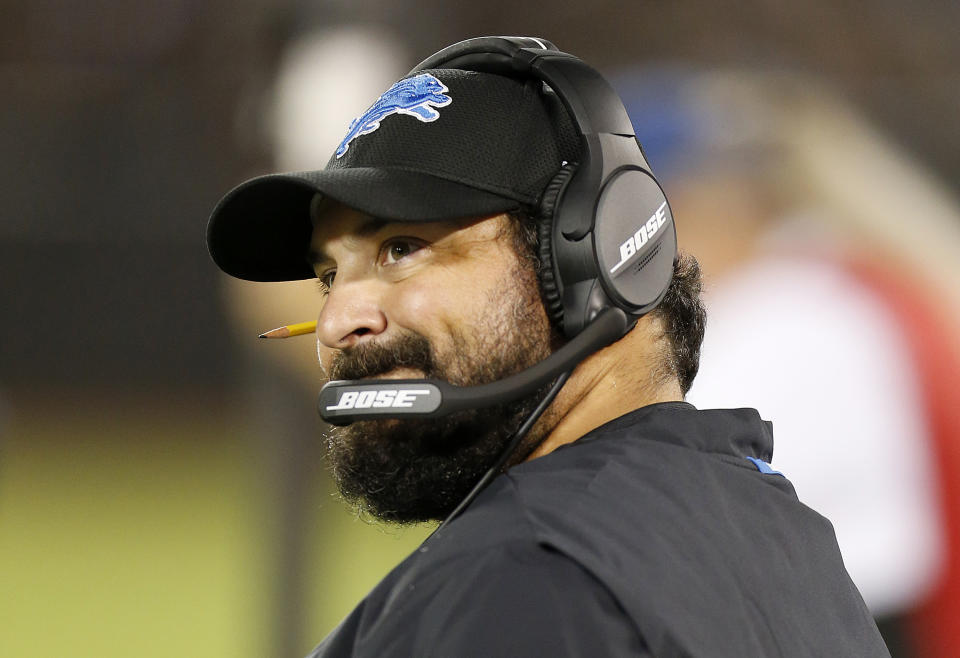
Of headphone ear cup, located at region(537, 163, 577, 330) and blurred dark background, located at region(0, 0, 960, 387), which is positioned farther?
blurred dark background, located at region(0, 0, 960, 387)

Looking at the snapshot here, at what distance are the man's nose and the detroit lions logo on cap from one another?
12 centimetres

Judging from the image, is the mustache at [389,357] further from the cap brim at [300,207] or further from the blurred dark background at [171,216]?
the blurred dark background at [171,216]

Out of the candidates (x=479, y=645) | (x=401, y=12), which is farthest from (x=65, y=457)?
(x=479, y=645)

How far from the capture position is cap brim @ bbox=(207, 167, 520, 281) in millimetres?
798

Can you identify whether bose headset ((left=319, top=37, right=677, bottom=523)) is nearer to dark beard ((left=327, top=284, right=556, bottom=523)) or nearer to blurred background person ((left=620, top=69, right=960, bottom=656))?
dark beard ((left=327, top=284, right=556, bottom=523))

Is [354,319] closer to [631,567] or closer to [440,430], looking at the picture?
[440,430]

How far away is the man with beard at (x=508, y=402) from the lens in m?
0.62

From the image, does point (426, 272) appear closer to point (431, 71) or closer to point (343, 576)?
point (431, 71)

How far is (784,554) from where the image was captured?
74 centimetres

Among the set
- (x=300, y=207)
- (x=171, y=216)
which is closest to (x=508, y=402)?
(x=300, y=207)

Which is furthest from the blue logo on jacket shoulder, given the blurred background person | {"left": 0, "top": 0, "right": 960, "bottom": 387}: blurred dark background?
{"left": 0, "top": 0, "right": 960, "bottom": 387}: blurred dark background

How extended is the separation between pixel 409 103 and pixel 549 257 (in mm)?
169

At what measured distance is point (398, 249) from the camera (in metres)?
0.87

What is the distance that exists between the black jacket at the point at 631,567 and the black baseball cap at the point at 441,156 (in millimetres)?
207
